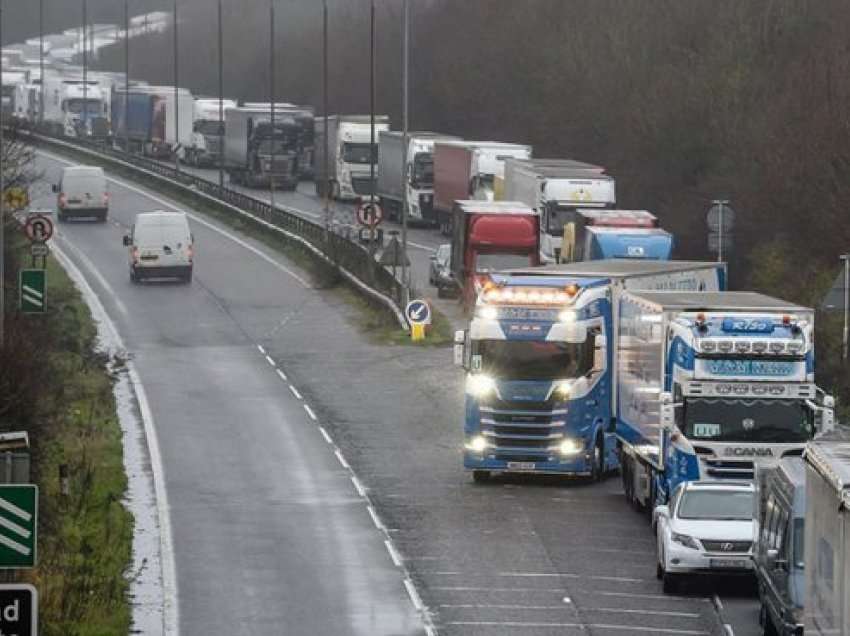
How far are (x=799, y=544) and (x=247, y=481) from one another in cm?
1539

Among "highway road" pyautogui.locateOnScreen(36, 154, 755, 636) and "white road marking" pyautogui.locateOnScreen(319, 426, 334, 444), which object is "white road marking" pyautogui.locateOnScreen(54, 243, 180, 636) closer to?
"highway road" pyautogui.locateOnScreen(36, 154, 755, 636)

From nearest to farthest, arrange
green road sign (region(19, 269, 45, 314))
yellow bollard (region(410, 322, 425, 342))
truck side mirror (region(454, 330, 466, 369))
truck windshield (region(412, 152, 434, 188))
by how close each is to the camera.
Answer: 1. truck side mirror (region(454, 330, 466, 369))
2. green road sign (region(19, 269, 45, 314))
3. yellow bollard (region(410, 322, 425, 342))
4. truck windshield (region(412, 152, 434, 188))

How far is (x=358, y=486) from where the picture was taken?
3825 cm

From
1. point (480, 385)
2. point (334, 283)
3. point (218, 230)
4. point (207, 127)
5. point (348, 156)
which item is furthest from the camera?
point (207, 127)

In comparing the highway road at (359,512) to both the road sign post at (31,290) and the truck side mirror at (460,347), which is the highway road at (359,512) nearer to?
the truck side mirror at (460,347)

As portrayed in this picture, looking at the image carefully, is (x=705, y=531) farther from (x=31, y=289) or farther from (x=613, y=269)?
(x=31, y=289)

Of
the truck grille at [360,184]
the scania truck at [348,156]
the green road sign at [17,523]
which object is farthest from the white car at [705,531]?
the truck grille at [360,184]

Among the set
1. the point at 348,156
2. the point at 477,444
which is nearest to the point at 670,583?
the point at 477,444

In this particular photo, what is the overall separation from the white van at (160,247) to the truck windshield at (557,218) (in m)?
10.3

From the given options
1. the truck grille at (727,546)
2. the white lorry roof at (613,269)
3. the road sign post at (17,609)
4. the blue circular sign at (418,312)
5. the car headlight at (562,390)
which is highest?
the road sign post at (17,609)

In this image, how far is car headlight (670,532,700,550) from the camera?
2917 cm

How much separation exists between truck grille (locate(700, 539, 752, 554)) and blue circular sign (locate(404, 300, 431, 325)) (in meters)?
26.2

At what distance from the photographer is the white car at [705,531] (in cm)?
2916

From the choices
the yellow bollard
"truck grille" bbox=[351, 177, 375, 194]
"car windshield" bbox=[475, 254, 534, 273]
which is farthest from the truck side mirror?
"truck grille" bbox=[351, 177, 375, 194]
